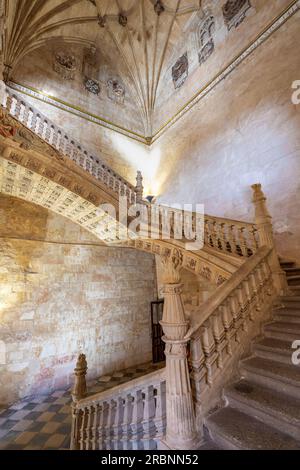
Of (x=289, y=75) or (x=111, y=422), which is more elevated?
(x=289, y=75)

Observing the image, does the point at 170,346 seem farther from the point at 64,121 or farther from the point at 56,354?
the point at 64,121

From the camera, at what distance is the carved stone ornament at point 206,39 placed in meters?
7.84

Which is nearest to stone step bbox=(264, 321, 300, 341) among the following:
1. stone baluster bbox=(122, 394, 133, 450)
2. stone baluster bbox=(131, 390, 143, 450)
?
stone baluster bbox=(131, 390, 143, 450)

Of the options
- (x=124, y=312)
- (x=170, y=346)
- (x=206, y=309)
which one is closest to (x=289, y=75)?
(x=206, y=309)

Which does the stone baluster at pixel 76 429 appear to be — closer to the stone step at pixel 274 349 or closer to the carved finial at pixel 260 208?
the stone step at pixel 274 349

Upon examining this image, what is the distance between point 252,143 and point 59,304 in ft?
23.1

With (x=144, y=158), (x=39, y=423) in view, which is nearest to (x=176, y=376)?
(x=39, y=423)

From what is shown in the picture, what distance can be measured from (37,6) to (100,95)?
10.3 feet

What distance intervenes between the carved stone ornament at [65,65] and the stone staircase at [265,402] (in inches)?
417

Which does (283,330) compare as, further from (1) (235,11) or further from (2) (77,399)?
(1) (235,11)

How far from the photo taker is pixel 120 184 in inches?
196

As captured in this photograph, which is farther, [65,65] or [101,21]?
[101,21]

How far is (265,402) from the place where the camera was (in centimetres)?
175

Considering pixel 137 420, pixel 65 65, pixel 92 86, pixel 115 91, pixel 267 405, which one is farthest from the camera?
pixel 115 91
